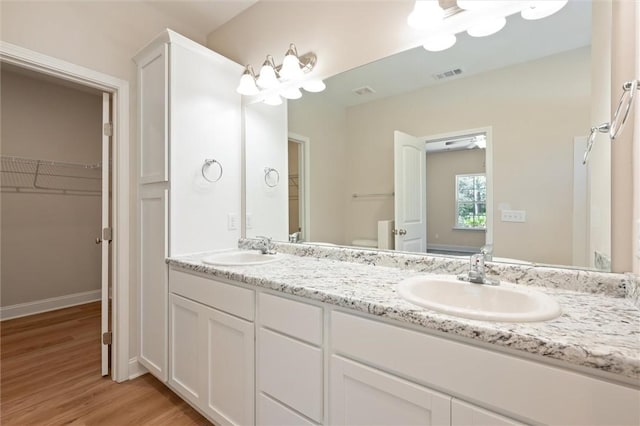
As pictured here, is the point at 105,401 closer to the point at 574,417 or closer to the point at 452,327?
the point at 452,327

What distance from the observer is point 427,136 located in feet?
4.91

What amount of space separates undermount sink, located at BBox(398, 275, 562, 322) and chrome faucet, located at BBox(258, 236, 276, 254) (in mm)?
1101

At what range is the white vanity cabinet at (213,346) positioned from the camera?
1.32m

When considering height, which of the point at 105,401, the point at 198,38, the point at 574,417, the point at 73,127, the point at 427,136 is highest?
the point at 198,38

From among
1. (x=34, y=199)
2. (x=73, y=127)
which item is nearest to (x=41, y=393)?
(x=34, y=199)

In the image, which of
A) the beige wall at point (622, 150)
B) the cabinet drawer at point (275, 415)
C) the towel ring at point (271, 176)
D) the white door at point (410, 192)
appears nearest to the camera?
the beige wall at point (622, 150)

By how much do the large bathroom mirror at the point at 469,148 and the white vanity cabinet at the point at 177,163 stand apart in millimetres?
458

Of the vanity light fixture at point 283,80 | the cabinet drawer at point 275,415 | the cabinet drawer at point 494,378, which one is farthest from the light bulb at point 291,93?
the cabinet drawer at point 275,415

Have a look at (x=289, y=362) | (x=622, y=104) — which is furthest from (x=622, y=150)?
(x=289, y=362)

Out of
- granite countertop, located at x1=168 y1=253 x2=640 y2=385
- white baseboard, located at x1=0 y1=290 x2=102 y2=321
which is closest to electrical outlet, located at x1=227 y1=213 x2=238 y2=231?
granite countertop, located at x1=168 y1=253 x2=640 y2=385

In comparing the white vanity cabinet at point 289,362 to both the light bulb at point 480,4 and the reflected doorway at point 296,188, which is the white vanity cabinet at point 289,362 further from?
the light bulb at point 480,4

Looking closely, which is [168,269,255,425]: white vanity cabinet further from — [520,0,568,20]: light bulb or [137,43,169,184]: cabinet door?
[520,0,568,20]: light bulb

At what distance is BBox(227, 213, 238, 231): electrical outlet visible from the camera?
2126mm

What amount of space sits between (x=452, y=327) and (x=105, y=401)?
2.11m
